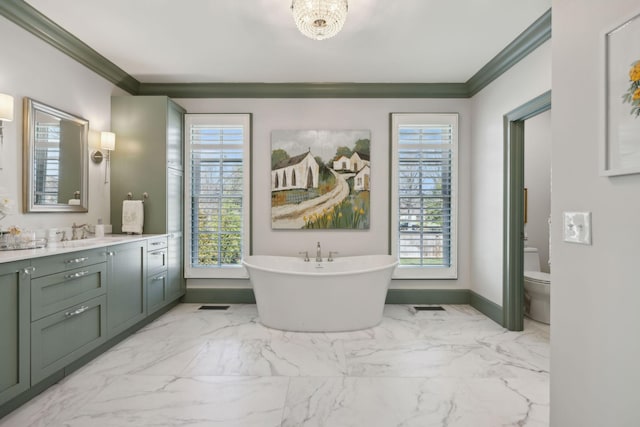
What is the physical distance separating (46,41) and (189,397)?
3077mm

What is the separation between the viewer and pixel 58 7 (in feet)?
8.31

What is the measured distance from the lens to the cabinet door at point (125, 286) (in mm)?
2756

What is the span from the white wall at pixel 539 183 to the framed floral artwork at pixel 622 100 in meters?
3.90

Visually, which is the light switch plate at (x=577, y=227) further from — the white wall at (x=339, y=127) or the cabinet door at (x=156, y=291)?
the cabinet door at (x=156, y=291)

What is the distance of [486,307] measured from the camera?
12.1ft

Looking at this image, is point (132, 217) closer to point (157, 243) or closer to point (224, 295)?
point (157, 243)

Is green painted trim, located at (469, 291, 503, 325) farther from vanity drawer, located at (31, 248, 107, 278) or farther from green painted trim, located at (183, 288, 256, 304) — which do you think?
vanity drawer, located at (31, 248, 107, 278)

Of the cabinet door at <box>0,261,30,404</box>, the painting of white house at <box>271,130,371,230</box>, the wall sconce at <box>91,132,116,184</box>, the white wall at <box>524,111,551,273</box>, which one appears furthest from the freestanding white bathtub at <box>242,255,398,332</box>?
the white wall at <box>524,111,551,273</box>

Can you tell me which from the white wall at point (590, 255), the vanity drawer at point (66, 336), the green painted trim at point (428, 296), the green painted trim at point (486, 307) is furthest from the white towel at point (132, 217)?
the green painted trim at point (486, 307)

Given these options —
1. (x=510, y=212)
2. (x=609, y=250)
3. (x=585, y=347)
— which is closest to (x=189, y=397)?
(x=585, y=347)

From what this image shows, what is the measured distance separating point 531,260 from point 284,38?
151 inches

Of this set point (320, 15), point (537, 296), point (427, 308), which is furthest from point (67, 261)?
point (537, 296)

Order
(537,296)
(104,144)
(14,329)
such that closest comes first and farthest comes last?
(14,329) < (104,144) < (537,296)

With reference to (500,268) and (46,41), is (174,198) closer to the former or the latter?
(46,41)
